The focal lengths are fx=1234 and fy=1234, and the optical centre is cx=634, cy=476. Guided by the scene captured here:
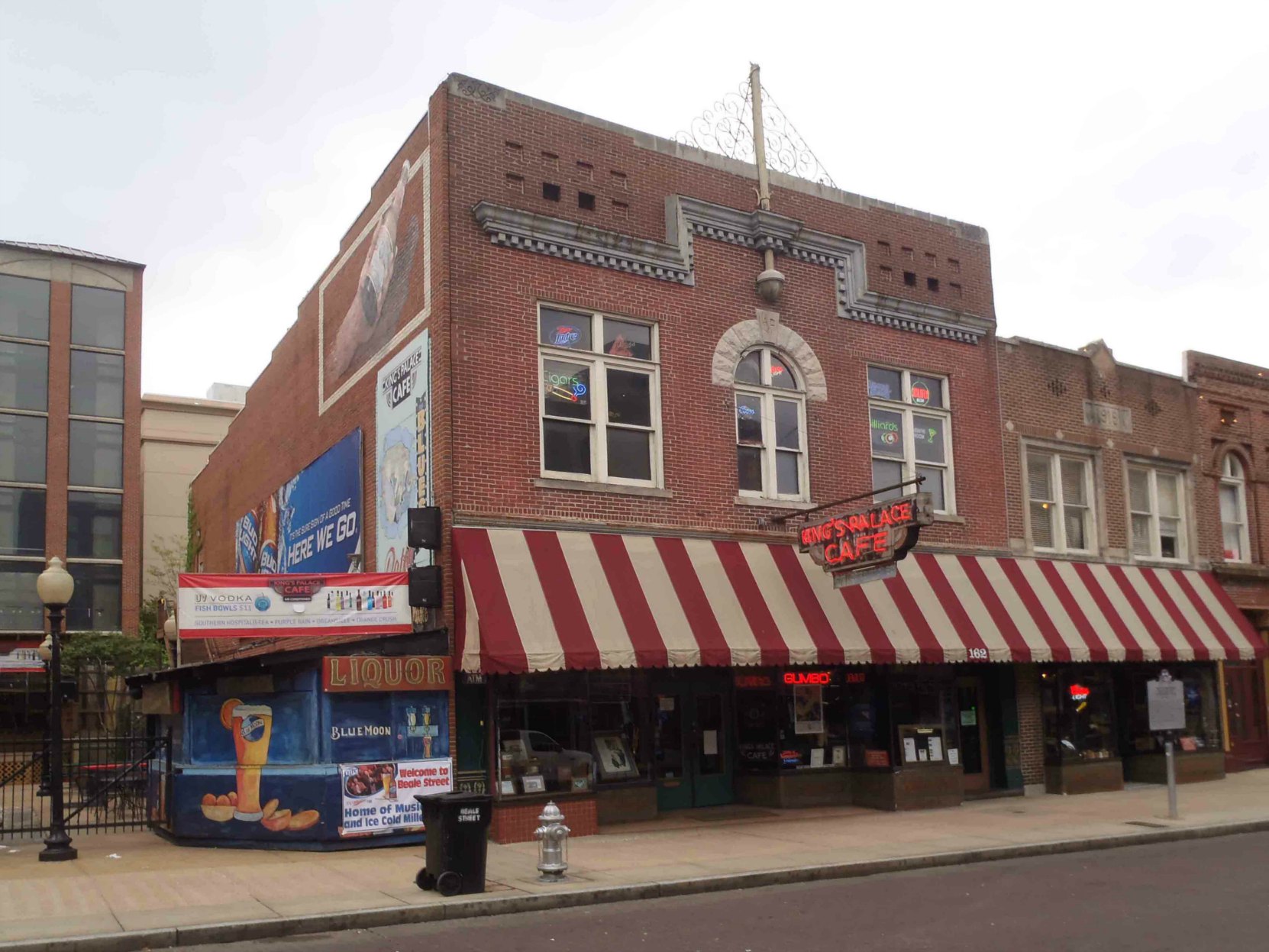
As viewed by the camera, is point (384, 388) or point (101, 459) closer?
point (384, 388)

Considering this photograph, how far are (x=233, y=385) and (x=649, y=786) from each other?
51744mm

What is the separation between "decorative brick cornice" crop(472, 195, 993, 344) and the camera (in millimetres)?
17766

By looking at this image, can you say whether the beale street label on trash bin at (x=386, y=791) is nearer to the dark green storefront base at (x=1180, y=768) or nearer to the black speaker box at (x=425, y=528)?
the black speaker box at (x=425, y=528)

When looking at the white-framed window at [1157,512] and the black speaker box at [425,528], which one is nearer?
the black speaker box at [425,528]

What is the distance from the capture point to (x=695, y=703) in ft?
63.3

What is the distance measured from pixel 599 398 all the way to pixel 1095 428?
37.7 feet

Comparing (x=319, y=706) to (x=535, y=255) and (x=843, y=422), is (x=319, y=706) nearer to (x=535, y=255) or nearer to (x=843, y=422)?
(x=535, y=255)

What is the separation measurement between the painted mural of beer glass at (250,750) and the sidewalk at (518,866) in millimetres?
565

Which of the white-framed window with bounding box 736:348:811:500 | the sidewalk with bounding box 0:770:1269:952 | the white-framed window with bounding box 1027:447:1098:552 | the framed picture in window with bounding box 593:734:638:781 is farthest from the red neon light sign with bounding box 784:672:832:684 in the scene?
the white-framed window with bounding box 1027:447:1098:552

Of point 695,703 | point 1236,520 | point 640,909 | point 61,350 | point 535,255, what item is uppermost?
point 61,350

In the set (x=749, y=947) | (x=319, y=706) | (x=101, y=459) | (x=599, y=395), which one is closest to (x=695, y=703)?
(x=599, y=395)

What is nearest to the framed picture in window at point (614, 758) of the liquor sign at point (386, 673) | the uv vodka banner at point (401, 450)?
the liquor sign at point (386, 673)

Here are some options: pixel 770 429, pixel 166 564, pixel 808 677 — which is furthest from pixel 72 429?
pixel 808 677

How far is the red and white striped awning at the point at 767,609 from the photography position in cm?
1597
